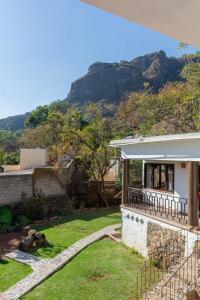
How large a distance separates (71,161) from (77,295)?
Result: 14977mm

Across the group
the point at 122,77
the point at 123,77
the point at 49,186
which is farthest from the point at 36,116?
the point at 49,186

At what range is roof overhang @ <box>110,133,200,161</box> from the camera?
10.8m

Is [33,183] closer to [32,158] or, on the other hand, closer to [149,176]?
[32,158]

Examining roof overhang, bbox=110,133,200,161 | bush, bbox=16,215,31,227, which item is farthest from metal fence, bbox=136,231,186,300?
bush, bbox=16,215,31,227

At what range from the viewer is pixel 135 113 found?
2612cm

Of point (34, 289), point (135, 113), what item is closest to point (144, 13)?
point (34, 289)

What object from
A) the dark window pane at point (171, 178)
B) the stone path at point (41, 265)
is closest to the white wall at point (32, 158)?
the stone path at point (41, 265)

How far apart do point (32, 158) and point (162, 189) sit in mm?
14824

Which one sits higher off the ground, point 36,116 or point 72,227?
point 36,116

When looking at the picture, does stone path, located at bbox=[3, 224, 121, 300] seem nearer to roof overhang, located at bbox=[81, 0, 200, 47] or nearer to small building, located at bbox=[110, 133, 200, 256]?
small building, located at bbox=[110, 133, 200, 256]

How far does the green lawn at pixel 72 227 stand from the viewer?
13.8 m

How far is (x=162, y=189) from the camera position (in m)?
15.9

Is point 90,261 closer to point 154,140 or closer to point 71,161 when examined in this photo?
point 154,140

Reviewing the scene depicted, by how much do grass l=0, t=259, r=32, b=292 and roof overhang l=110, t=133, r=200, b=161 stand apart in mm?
6767
